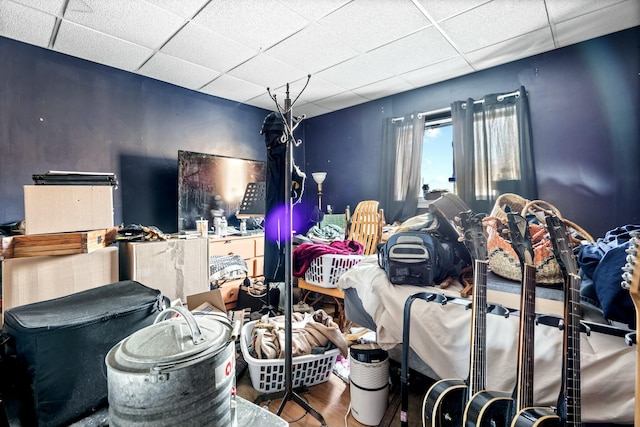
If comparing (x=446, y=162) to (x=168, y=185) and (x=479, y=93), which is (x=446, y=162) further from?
(x=168, y=185)

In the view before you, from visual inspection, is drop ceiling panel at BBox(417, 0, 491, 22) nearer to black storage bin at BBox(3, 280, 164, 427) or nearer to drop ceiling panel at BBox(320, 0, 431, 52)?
drop ceiling panel at BBox(320, 0, 431, 52)

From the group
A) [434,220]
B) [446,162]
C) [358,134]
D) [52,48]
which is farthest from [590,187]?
[52,48]

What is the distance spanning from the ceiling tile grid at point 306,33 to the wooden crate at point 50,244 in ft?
5.01

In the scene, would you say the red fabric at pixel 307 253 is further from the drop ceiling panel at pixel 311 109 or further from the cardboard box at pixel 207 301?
the drop ceiling panel at pixel 311 109

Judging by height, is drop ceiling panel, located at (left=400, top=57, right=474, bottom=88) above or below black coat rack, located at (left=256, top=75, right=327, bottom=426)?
above

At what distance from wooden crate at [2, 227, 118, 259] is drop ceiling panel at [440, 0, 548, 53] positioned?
2788 millimetres

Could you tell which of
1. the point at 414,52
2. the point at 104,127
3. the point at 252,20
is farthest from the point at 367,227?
the point at 104,127

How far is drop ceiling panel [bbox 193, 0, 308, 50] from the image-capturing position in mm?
1961

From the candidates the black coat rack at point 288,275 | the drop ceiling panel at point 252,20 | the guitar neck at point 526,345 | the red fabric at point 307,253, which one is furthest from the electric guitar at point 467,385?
the drop ceiling panel at point 252,20

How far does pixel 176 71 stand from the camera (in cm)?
294

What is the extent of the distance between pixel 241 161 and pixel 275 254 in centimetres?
224

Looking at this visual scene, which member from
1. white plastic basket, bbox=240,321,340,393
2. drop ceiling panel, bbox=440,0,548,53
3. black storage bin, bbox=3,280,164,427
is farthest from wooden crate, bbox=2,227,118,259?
drop ceiling panel, bbox=440,0,548,53

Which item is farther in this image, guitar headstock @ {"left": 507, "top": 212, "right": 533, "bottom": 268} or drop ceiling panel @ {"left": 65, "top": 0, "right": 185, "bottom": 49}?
drop ceiling panel @ {"left": 65, "top": 0, "right": 185, "bottom": 49}

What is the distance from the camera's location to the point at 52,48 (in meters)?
2.49
